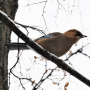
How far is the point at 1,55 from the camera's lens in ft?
10.4

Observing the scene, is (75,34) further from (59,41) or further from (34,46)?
(34,46)

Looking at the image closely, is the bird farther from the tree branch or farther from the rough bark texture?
the tree branch

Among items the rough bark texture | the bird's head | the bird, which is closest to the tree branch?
the rough bark texture

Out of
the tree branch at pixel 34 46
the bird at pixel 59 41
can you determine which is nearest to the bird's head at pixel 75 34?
the bird at pixel 59 41

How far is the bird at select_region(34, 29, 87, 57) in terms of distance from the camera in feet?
12.5

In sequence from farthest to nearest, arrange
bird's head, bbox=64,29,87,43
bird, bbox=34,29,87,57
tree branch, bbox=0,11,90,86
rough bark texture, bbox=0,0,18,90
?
1. bird's head, bbox=64,29,87,43
2. bird, bbox=34,29,87,57
3. rough bark texture, bbox=0,0,18,90
4. tree branch, bbox=0,11,90,86

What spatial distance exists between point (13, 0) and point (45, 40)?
904mm

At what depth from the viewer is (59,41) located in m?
3.96

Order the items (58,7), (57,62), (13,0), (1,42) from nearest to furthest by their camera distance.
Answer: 1. (57,62)
2. (1,42)
3. (13,0)
4. (58,7)

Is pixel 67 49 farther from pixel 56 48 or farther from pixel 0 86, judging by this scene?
pixel 0 86

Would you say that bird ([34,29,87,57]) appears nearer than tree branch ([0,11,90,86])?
No

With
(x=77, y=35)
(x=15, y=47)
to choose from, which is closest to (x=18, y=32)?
(x=15, y=47)

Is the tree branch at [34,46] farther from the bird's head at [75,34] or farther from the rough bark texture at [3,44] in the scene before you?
the bird's head at [75,34]

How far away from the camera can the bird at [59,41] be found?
3.82 metres
